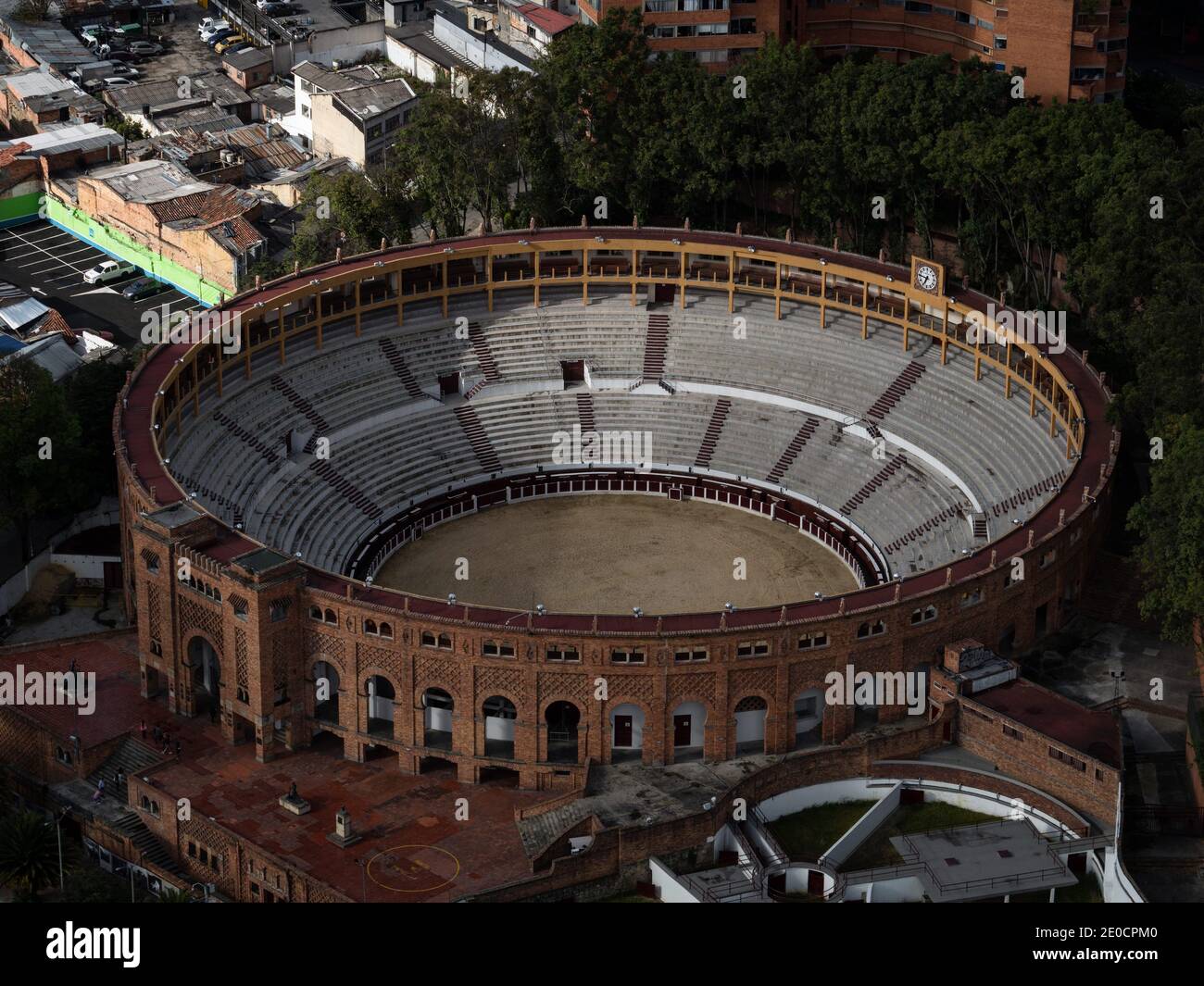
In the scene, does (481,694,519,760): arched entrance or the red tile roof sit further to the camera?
(481,694,519,760): arched entrance

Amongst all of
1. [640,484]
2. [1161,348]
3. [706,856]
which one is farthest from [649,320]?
[706,856]

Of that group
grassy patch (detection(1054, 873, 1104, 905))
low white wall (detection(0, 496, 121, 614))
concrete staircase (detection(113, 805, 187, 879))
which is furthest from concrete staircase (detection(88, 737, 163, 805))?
grassy patch (detection(1054, 873, 1104, 905))

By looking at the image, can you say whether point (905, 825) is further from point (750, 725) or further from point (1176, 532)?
point (1176, 532)

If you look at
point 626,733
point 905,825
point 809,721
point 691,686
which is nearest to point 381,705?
point 626,733

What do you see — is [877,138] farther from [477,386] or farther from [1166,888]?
[1166,888]

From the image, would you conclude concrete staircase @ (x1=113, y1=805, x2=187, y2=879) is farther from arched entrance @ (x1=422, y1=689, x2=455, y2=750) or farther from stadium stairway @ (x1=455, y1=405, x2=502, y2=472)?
stadium stairway @ (x1=455, y1=405, x2=502, y2=472)

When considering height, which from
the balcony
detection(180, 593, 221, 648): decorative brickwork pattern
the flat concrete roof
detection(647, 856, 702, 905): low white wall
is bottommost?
detection(647, 856, 702, 905): low white wall
